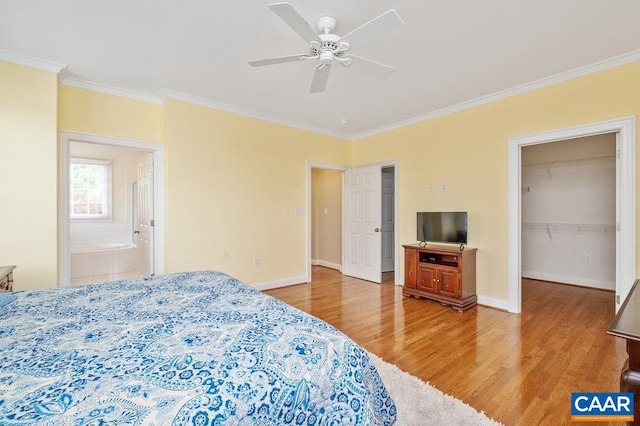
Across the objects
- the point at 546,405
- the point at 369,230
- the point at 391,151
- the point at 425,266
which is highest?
the point at 391,151

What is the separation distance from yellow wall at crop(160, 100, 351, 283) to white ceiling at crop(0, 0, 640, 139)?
48cm

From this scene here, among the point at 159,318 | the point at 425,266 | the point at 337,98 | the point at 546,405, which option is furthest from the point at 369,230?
the point at 159,318

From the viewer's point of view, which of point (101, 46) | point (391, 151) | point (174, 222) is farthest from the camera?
point (391, 151)

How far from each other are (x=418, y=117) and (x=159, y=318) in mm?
→ 4306

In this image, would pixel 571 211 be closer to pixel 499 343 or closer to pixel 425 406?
pixel 499 343

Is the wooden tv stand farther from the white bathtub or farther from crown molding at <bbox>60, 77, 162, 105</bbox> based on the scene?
the white bathtub

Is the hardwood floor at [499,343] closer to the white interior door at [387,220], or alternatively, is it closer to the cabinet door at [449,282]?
the cabinet door at [449,282]

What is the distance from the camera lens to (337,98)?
3793mm

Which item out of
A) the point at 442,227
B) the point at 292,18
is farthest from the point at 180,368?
the point at 442,227

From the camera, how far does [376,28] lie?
73.3 inches

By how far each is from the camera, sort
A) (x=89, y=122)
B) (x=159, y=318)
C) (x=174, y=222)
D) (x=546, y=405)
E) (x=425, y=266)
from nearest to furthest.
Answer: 1. (x=159, y=318)
2. (x=546, y=405)
3. (x=89, y=122)
4. (x=174, y=222)
5. (x=425, y=266)

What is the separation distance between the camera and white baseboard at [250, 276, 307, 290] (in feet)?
14.6

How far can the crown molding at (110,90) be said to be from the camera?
3.27m

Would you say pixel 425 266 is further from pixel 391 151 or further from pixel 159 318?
pixel 159 318
